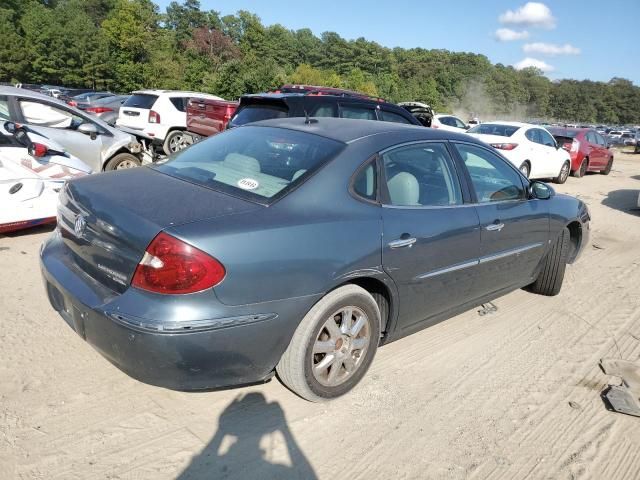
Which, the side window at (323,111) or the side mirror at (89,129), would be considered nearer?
the side mirror at (89,129)

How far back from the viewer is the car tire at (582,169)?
15016mm

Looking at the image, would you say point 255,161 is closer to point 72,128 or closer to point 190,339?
point 190,339

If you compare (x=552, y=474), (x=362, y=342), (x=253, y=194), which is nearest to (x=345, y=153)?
(x=253, y=194)

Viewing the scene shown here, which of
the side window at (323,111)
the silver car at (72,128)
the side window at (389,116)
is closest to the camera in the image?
the silver car at (72,128)

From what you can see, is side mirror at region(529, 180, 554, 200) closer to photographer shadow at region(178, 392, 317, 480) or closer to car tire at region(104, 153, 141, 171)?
photographer shadow at region(178, 392, 317, 480)

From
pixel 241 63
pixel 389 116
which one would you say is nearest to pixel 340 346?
pixel 389 116

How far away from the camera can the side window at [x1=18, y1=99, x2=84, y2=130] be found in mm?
7176

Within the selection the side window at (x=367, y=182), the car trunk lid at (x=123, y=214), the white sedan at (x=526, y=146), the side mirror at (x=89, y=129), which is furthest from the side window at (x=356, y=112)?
the car trunk lid at (x=123, y=214)

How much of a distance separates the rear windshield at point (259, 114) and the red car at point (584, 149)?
406 inches

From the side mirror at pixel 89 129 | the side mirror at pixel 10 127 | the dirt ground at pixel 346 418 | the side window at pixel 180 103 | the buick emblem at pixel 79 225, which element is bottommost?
the side window at pixel 180 103

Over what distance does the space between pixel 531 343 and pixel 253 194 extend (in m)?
2.58

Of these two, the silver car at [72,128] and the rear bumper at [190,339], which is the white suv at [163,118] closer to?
the silver car at [72,128]

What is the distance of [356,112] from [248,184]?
588cm

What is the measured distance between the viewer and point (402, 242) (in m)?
3.06
